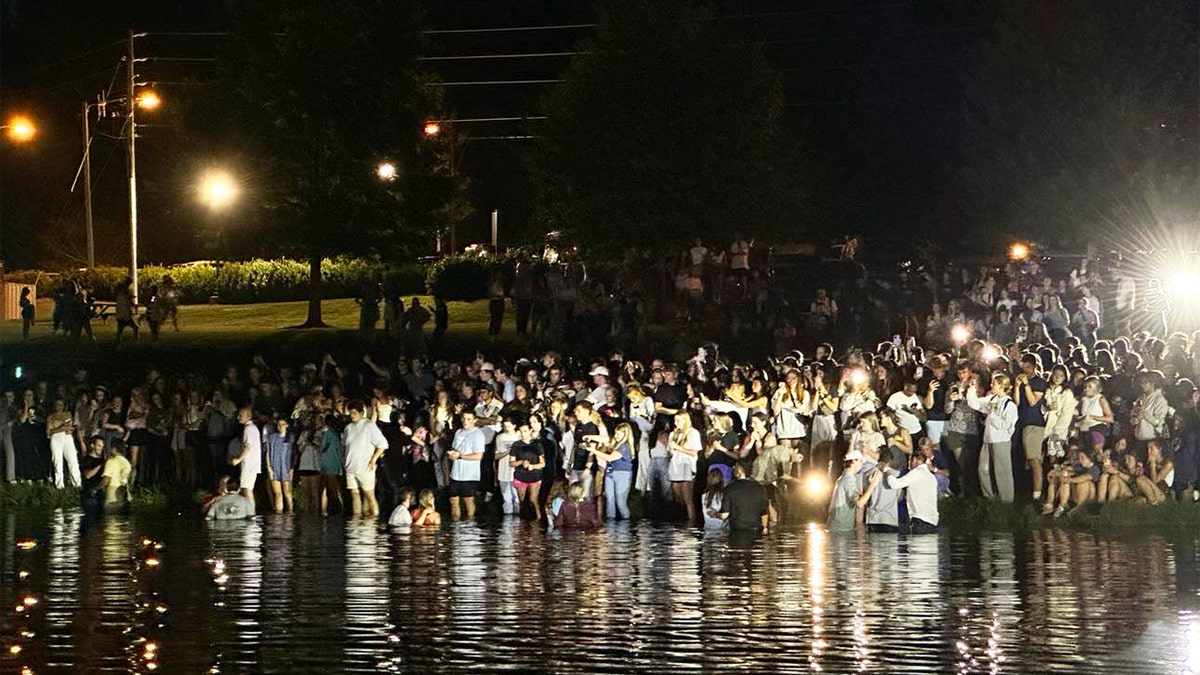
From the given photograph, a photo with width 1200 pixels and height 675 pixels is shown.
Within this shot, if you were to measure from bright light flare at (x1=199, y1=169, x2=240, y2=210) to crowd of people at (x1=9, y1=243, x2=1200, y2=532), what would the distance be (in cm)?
2493

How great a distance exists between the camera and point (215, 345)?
154ft

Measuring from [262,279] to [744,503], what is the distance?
144 ft

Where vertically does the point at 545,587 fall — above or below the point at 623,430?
below

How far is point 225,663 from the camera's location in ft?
50.1

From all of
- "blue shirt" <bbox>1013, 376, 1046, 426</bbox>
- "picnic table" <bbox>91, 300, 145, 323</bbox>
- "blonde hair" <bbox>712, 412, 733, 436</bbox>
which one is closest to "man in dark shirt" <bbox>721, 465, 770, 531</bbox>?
"blonde hair" <bbox>712, 412, 733, 436</bbox>

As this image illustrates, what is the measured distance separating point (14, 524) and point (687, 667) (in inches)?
597

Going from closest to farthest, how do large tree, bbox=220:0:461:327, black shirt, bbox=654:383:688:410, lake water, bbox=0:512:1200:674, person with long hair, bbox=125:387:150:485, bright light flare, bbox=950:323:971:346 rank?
lake water, bbox=0:512:1200:674
black shirt, bbox=654:383:688:410
person with long hair, bbox=125:387:150:485
bright light flare, bbox=950:323:971:346
large tree, bbox=220:0:461:327

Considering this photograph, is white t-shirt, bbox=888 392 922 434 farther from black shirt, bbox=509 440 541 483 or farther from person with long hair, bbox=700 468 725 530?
black shirt, bbox=509 440 541 483

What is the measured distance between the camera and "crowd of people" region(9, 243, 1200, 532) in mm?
25094

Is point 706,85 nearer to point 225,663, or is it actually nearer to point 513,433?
point 513,433

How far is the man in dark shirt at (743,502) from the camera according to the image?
81.3 feet

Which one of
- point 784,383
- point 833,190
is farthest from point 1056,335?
point 833,190

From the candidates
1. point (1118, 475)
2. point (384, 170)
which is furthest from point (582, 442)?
point (384, 170)

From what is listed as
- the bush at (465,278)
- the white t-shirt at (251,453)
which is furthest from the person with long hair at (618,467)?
the bush at (465,278)
